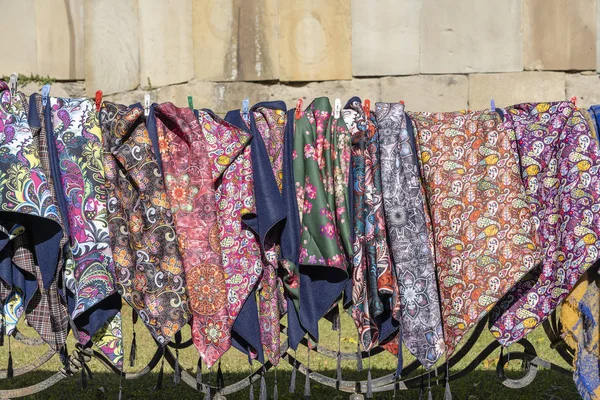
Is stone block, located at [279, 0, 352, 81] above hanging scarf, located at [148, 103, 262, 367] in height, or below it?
above

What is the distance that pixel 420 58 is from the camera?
750 centimetres

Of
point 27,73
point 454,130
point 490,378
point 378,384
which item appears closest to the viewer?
point 454,130

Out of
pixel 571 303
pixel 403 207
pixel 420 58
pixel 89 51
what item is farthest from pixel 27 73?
pixel 571 303

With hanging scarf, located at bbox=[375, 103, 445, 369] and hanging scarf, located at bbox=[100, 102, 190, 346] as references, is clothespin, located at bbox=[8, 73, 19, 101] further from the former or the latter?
hanging scarf, located at bbox=[375, 103, 445, 369]

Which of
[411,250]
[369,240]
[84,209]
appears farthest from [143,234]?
[411,250]

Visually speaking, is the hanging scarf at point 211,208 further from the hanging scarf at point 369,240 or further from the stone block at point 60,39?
the stone block at point 60,39

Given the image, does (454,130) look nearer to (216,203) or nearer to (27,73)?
(216,203)

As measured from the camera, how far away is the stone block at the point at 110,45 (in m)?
7.31

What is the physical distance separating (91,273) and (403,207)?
3.97 feet

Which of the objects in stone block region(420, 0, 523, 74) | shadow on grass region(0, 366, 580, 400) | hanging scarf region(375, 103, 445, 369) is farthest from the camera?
stone block region(420, 0, 523, 74)

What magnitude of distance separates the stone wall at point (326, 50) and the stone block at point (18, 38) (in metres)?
0.20

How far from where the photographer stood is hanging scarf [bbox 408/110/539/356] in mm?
3480

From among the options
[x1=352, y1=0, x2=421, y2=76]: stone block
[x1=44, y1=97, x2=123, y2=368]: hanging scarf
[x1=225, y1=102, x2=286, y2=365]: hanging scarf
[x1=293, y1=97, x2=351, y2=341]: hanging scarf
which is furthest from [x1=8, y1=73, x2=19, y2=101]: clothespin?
[x1=352, y1=0, x2=421, y2=76]: stone block

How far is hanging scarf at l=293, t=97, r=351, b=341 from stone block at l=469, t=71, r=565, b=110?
4143 millimetres
